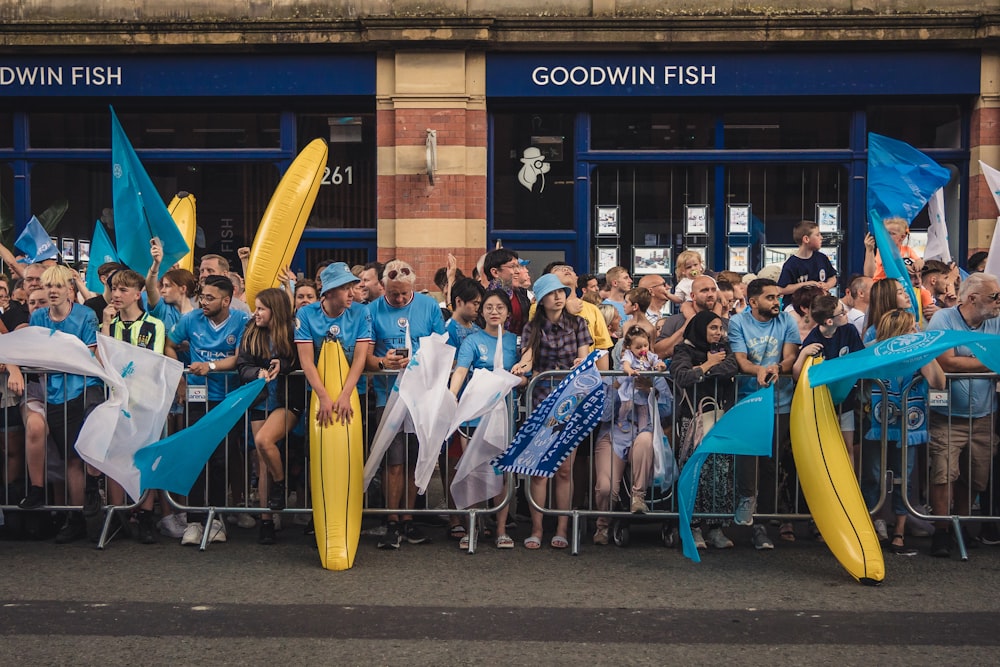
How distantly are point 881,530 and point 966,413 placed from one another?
96 centimetres

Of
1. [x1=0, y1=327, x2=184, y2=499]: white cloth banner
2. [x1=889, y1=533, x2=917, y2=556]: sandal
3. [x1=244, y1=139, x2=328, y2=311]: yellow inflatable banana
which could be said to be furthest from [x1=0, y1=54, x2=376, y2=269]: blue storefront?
[x1=889, y1=533, x2=917, y2=556]: sandal

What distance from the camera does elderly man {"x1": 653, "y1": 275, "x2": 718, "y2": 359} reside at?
27.9 ft

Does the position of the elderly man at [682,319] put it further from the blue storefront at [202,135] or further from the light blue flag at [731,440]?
the blue storefront at [202,135]

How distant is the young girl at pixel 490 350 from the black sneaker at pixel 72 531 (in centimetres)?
264

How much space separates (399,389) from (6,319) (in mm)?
3107

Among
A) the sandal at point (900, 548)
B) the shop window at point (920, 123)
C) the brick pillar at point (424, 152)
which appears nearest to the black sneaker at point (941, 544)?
the sandal at point (900, 548)

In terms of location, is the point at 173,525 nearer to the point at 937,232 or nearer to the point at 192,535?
the point at 192,535

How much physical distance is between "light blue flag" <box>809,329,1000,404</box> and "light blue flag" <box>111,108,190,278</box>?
507 centimetres

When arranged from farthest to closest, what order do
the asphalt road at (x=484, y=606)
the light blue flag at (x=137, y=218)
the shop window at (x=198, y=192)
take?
the shop window at (x=198, y=192), the light blue flag at (x=137, y=218), the asphalt road at (x=484, y=606)

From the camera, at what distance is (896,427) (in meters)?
8.30

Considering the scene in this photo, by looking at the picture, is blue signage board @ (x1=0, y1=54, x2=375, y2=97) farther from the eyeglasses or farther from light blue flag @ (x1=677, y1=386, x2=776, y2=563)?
light blue flag @ (x1=677, y1=386, x2=776, y2=563)

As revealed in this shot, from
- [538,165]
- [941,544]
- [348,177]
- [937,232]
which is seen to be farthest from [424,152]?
[941,544]

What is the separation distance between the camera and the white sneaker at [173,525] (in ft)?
28.2

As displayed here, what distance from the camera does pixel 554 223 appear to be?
50.1ft
